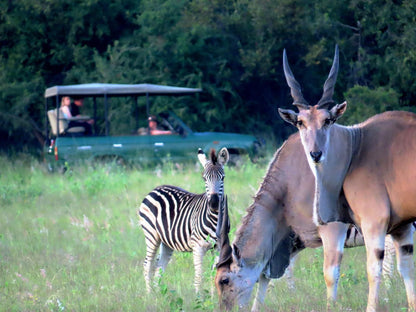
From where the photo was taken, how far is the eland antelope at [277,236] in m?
6.12

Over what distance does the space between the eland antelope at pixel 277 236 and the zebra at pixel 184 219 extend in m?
0.82

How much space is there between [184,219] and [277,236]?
1682 mm

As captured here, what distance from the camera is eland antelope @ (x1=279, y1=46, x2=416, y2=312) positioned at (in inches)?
224

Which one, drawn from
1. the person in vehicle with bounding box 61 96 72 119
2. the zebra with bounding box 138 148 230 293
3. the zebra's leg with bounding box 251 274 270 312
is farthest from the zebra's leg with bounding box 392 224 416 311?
the person in vehicle with bounding box 61 96 72 119

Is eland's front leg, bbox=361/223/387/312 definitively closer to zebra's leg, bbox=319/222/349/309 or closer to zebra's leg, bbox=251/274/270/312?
zebra's leg, bbox=319/222/349/309

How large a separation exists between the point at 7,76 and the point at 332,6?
10333mm

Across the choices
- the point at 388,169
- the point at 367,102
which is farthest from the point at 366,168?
the point at 367,102

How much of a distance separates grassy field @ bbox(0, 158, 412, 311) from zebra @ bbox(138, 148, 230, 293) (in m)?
0.19

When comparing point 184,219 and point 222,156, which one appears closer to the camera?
point 184,219

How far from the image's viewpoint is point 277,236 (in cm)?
659

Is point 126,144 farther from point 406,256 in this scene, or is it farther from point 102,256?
point 406,256

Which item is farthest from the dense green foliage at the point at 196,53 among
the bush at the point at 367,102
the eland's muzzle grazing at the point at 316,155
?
the eland's muzzle grazing at the point at 316,155

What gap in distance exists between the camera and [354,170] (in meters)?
6.05

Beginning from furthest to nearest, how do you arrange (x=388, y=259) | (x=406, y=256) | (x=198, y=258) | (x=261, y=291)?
1. (x=388, y=259)
2. (x=198, y=258)
3. (x=261, y=291)
4. (x=406, y=256)
